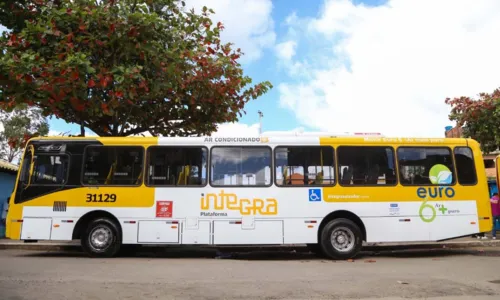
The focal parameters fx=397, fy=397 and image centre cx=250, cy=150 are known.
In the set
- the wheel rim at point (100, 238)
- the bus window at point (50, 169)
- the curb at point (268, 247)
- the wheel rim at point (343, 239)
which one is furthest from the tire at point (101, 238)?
the wheel rim at point (343, 239)

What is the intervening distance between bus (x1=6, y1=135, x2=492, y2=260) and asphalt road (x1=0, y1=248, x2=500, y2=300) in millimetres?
644

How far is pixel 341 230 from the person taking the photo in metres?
9.48

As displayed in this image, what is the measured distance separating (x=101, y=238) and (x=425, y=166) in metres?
8.07

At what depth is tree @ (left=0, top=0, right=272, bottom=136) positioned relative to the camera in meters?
8.92

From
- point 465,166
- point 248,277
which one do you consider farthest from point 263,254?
point 465,166

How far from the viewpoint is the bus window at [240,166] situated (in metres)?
9.55

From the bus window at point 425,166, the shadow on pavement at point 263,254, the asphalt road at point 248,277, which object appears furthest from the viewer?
the shadow on pavement at point 263,254

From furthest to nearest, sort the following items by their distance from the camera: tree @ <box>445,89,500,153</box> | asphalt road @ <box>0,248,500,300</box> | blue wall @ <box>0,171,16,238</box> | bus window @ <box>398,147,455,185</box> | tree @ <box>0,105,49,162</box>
Answer: tree @ <box>0,105,49,162</box>
tree @ <box>445,89,500,153</box>
blue wall @ <box>0,171,16,238</box>
bus window @ <box>398,147,455,185</box>
asphalt road @ <box>0,248,500,300</box>

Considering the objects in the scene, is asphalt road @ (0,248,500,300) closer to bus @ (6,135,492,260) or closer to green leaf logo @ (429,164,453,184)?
bus @ (6,135,492,260)

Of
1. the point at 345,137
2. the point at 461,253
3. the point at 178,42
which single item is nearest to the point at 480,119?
the point at 461,253

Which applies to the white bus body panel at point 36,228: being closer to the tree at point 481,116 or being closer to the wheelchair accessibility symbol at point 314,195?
the wheelchair accessibility symbol at point 314,195

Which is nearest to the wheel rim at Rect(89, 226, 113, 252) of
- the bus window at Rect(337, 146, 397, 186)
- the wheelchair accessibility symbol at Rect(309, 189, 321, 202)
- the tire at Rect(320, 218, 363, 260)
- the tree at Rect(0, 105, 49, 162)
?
the wheelchair accessibility symbol at Rect(309, 189, 321, 202)

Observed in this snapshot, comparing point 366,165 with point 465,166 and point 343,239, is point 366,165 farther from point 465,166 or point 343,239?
point 465,166

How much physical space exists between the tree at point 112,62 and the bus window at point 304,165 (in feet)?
12.0
